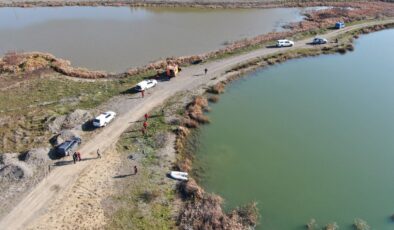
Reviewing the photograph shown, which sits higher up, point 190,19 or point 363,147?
point 190,19

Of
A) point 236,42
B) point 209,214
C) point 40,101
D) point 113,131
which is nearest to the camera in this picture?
point 209,214

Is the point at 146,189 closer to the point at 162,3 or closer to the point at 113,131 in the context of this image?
the point at 113,131

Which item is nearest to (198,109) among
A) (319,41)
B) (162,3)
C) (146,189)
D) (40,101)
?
(146,189)

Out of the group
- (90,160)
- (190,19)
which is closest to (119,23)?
(190,19)

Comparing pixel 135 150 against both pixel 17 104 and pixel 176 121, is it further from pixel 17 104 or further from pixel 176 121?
pixel 17 104

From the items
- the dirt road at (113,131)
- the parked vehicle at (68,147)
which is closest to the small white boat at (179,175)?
the dirt road at (113,131)
